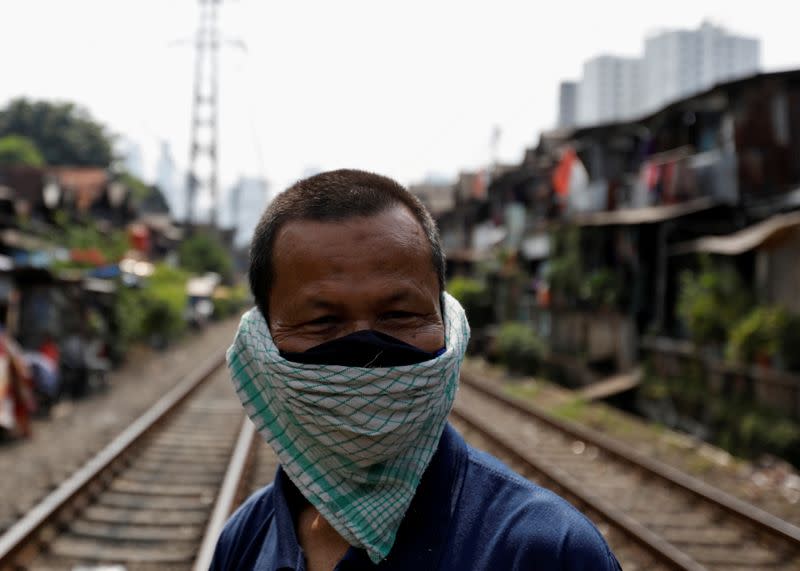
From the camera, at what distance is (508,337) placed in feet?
70.0

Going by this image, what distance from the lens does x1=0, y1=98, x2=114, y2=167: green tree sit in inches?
1993

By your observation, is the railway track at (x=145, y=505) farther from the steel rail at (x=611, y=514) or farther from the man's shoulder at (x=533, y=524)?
the man's shoulder at (x=533, y=524)

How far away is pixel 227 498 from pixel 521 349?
14815 mm

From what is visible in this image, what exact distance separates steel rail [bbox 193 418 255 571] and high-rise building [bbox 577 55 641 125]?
40.3 ft

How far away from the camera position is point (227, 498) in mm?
6969

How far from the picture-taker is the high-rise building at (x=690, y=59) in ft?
83.1

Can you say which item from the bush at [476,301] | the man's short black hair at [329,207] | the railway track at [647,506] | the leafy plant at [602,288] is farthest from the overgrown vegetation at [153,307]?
the man's short black hair at [329,207]

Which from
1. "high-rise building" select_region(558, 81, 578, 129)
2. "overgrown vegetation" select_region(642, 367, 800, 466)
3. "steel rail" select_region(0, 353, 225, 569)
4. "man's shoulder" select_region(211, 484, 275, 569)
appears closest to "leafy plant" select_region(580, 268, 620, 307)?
"overgrown vegetation" select_region(642, 367, 800, 466)

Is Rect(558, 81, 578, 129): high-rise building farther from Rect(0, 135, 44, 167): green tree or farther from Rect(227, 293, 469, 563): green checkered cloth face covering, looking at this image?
Rect(0, 135, 44, 167): green tree

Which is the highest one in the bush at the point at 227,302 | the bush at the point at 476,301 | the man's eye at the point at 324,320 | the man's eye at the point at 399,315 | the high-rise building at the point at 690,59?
the high-rise building at the point at 690,59

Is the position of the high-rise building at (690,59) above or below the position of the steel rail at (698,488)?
above

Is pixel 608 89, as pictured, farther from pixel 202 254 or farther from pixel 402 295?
pixel 202 254

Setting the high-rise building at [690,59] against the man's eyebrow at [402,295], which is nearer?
the man's eyebrow at [402,295]

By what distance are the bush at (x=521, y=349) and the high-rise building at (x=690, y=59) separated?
856 centimetres
